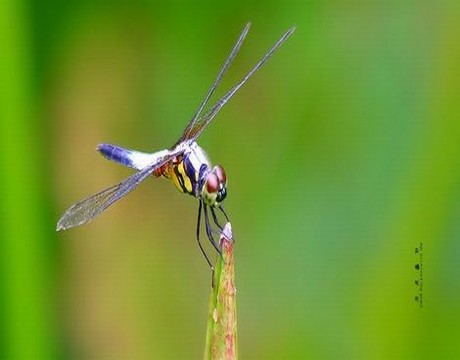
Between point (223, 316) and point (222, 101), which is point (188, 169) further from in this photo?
point (223, 316)

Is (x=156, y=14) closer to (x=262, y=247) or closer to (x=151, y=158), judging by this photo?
(x=151, y=158)

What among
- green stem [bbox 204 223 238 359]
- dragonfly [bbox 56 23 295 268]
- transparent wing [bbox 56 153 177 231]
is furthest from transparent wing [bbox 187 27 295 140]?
green stem [bbox 204 223 238 359]

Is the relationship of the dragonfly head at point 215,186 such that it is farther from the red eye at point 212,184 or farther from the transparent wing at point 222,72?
the transparent wing at point 222,72

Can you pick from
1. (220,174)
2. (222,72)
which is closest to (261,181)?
(220,174)

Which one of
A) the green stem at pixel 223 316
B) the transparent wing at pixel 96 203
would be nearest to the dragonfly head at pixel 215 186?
the transparent wing at pixel 96 203

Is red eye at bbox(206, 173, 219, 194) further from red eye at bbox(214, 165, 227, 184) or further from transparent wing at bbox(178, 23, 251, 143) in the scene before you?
transparent wing at bbox(178, 23, 251, 143)

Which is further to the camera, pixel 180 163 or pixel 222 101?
pixel 180 163
